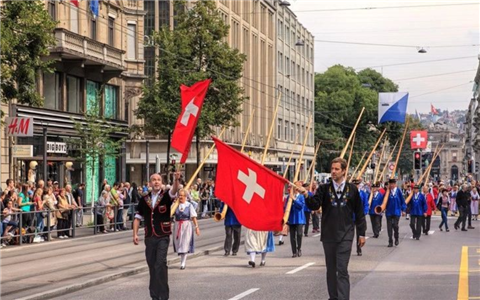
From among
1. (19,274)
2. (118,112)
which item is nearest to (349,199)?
(19,274)

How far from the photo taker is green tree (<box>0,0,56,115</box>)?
21.0m

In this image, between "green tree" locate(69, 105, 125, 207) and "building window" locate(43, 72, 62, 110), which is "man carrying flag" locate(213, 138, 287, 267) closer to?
"green tree" locate(69, 105, 125, 207)

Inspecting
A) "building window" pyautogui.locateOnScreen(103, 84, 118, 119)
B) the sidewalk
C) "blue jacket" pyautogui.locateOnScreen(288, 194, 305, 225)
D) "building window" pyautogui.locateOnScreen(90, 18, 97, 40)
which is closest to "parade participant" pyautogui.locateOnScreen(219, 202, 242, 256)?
the sidewalk

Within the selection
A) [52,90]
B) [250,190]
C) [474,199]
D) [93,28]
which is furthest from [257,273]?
[93,28]

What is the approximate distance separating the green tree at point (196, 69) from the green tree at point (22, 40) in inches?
854

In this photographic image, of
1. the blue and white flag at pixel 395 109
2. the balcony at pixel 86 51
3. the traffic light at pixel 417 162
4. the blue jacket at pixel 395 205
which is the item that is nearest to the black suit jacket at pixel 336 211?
the blue jacket at pixel 395 205

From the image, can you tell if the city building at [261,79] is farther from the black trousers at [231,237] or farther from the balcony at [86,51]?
the black trousers at [231,237]

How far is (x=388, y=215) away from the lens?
24.8m

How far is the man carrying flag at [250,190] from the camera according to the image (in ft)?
38.9

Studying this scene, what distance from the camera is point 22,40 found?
845 inches

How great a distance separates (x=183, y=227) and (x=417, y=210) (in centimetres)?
1113

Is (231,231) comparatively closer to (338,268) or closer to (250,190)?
(250,190)

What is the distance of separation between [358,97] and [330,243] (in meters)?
92.5

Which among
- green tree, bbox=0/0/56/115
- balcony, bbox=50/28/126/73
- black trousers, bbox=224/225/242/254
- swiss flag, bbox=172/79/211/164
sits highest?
balcony, bbox=50/28/126/73
